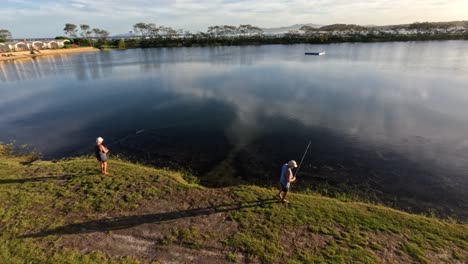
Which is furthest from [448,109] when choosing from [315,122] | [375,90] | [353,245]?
[353,245]

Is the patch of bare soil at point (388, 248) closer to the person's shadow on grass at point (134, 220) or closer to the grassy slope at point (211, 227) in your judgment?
the grassy slope at point (211, 227)

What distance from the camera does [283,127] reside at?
1983 cm

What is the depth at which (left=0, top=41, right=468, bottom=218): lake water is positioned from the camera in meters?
13.3

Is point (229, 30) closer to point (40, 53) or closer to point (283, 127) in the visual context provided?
point (40, 53)

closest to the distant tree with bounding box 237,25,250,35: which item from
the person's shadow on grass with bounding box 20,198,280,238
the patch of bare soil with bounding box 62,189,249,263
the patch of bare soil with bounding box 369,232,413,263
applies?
the person's shadow on grass with bounding box 20,198,280,238

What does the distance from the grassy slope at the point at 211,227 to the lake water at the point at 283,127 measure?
274cm

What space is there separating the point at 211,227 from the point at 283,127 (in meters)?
12.9

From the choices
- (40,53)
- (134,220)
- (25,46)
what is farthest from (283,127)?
(25,46)

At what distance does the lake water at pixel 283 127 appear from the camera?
13.3 metres

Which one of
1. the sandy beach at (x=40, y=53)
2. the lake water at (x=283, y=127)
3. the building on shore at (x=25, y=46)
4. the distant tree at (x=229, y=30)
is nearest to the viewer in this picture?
the lake water at (x=283, y=127)

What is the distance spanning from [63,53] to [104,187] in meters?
109

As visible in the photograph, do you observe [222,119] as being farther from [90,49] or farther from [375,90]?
[90,49]

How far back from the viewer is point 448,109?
22.2 metres

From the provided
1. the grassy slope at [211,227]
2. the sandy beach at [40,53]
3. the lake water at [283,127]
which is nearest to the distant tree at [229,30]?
the sandy beach at [40,53]
